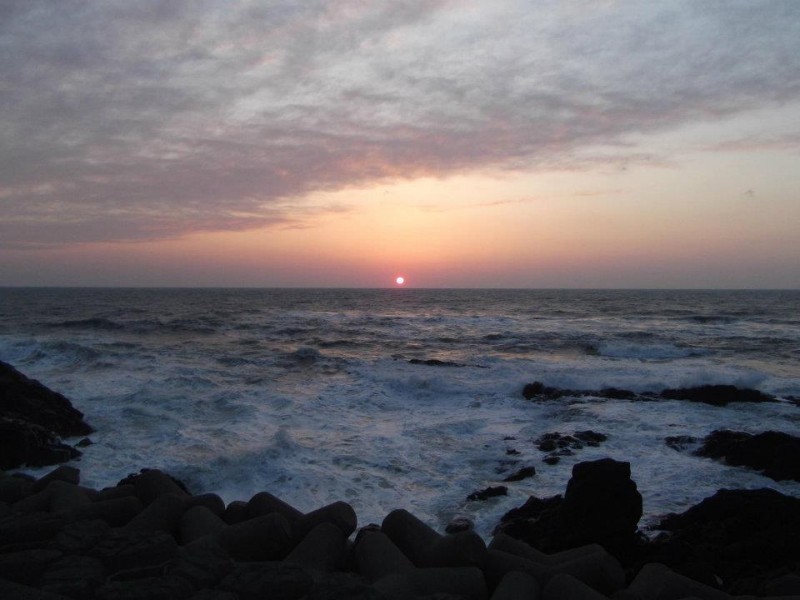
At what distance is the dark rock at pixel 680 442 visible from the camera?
11.3 metres

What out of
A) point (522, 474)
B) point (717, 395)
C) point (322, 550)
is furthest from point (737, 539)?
point (717, 395)

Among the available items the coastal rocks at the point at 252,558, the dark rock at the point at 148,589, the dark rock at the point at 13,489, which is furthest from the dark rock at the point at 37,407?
the dark rock at the point at 148,589

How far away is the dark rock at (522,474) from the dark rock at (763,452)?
3412 mm

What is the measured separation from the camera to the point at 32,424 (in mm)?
11250

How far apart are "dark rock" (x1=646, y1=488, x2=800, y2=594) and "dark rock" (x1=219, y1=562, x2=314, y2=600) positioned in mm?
3582

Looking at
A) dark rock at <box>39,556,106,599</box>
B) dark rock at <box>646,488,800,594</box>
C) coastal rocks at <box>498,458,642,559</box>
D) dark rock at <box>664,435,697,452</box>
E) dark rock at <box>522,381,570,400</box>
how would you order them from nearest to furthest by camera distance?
dark rock at <box>39,556,106,599</box> → dark rock at <box>646,488,800,594</box> → coastal rocks at <box>498,458,642,559</box> → dark rock at <box>664,435,697,452</box> → dark rock at <box>522,381,570,400</box>

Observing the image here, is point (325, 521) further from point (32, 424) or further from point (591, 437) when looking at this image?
point (32, 424)

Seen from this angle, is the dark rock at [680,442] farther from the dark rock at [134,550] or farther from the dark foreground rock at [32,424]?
the dark foreground rock at [32,424]

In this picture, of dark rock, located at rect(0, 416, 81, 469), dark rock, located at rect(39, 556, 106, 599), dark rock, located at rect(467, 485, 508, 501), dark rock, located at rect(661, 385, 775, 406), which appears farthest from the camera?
dark rock, located at rect(661, 385, 775, 406)

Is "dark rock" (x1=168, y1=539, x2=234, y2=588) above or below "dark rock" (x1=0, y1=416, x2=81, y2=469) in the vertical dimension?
above

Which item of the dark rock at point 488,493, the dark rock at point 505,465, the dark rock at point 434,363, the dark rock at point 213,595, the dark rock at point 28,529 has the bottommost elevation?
the dark rock at point 505,465

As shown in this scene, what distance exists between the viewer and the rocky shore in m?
3.60

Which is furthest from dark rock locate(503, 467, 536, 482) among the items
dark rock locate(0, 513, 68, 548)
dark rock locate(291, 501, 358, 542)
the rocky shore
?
dark rock locate(0, 513, 68, 548)

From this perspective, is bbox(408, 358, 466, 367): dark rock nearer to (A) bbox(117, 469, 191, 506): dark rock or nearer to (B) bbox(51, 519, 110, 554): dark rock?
(A) bbox(117, 469, 191, 506): dark rock
